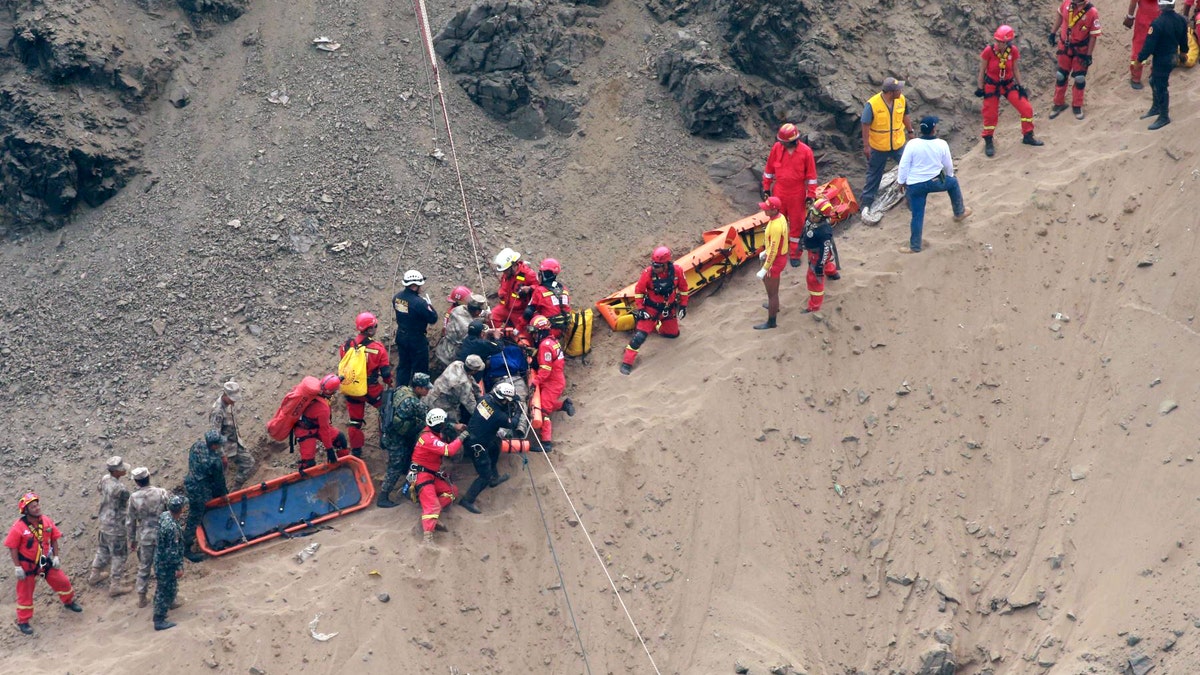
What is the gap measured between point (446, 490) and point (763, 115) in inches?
279

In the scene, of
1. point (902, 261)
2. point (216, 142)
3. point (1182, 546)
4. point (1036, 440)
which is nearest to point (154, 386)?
point (216, 142)

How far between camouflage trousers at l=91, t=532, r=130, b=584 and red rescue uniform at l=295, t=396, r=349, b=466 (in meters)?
1.99

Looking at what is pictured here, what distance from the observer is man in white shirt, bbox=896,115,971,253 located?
49.4 ft

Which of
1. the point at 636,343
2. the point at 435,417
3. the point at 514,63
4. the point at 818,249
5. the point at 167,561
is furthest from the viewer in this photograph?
the point at 514,63

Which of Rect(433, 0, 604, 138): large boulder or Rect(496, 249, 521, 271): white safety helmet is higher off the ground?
Rect(433, 0, 604, 138): large boulder

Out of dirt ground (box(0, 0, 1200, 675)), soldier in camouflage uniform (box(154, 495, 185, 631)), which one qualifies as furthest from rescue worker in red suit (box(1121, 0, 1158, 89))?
soldier in camouflage uniform (box(154, 495, 185, 631))

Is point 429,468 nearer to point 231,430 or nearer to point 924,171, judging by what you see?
point 231,430

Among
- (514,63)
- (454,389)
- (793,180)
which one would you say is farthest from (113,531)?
(793,180)

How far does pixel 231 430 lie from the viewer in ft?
46.4

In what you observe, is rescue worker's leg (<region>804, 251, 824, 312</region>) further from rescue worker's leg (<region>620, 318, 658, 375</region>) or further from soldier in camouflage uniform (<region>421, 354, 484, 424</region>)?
soldier in camouflage uniform (<region>421, 354, 484, 424</region>)

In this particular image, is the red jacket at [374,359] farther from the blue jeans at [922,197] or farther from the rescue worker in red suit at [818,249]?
the blue jeans at [922,197]

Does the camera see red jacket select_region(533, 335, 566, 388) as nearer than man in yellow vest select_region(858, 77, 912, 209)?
Yes

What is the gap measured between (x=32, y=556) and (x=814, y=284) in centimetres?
872

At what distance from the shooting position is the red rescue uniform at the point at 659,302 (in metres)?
15.0
